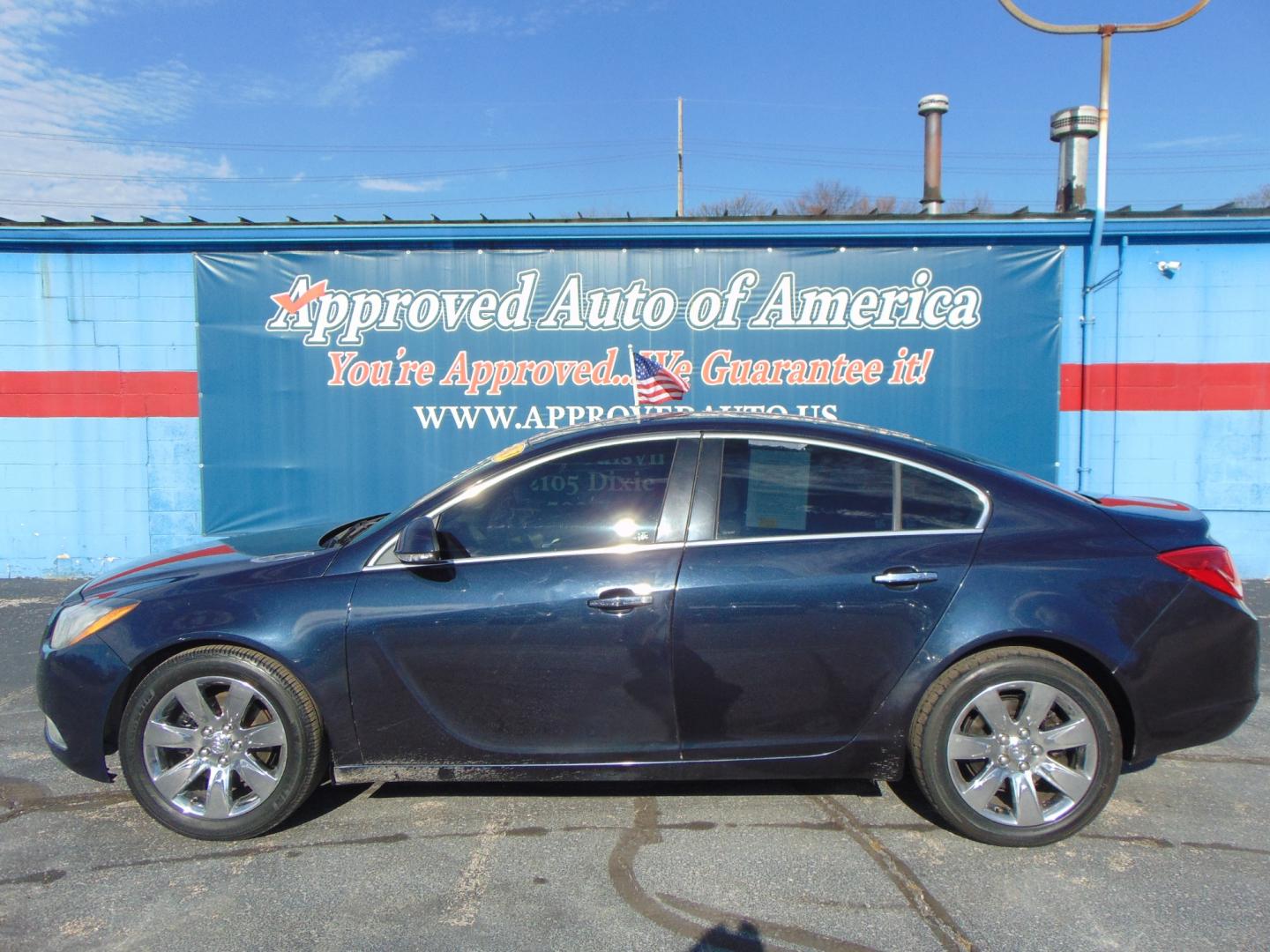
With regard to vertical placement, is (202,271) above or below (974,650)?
above

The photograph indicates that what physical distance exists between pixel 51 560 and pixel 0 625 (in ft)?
5.94

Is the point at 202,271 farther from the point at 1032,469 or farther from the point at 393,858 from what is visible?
the point at 1032,469

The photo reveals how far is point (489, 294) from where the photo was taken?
8.32m

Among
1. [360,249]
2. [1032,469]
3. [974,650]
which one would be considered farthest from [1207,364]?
[360,249]

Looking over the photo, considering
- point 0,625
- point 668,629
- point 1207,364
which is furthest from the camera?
point 1207,364

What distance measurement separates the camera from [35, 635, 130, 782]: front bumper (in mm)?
3508

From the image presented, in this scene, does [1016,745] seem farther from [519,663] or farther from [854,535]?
[519,663]

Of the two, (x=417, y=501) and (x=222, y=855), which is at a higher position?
(x=417, y=501)

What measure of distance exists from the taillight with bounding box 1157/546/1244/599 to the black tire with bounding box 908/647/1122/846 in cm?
56

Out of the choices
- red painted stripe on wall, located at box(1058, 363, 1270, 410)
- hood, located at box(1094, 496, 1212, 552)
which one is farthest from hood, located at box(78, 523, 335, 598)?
red painted stripe on wall, located at box(1058, 363, 1270, 410)

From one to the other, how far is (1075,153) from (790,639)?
7467 mm

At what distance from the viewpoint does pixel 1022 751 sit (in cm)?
346

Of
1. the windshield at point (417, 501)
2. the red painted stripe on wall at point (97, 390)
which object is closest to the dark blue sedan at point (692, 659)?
Answer: the windshield at point (417, 501)

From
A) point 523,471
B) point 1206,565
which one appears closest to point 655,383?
point 523,471
